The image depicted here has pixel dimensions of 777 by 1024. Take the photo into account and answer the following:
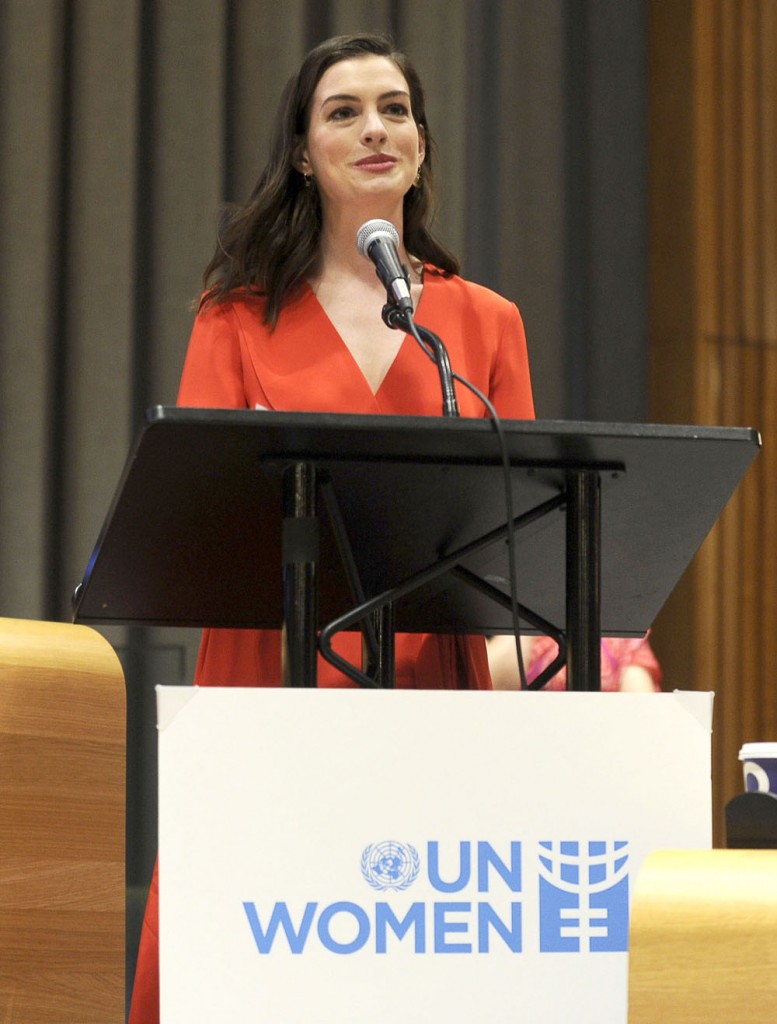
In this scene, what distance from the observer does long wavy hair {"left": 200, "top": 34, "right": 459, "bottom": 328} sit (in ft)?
6.07

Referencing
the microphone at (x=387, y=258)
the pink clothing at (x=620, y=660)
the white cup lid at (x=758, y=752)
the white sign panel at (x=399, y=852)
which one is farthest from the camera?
the pink clothing at (x=620, y=660)

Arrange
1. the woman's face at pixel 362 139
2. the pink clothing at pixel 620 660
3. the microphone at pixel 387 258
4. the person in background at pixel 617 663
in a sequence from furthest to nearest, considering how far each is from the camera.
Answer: the pink clothing at pixel 620 660 < the person in background at pixel 617 663 < the woman's face at pixel 362 139 < the microphone at pixel 387 258

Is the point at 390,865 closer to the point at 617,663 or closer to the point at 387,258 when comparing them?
the point at 387,258

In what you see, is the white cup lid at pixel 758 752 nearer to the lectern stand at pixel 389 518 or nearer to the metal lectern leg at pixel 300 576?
the lectern stand at pixel 389 518

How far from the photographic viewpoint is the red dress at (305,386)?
1.76m

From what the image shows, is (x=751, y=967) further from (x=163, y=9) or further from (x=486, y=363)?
(x=163, y=9)

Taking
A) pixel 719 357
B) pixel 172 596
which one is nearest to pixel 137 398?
pixel 719 357

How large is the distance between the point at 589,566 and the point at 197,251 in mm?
2258

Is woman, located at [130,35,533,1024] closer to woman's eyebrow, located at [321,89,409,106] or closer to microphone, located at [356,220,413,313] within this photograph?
woman's eyebrow, located at [321,89,409,106]

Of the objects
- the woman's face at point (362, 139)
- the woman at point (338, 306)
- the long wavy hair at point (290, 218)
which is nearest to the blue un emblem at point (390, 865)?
the woman at point (338, 306)

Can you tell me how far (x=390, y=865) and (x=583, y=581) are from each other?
0.32 metres

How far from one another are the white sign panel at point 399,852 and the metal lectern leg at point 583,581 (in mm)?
125

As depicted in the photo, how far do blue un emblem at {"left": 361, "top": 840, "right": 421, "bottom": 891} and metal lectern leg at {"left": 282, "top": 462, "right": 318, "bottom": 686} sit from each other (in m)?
0.19

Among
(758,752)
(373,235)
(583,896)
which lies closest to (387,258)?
(373,235)
